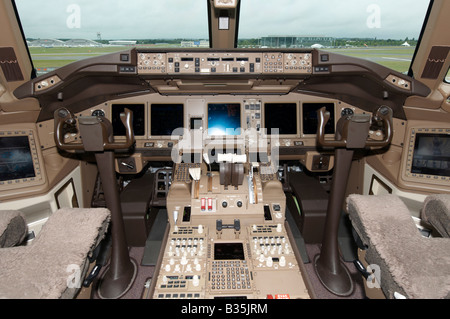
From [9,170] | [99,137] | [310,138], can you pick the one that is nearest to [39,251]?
[99,137]

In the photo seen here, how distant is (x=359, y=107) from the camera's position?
3043 millimetres

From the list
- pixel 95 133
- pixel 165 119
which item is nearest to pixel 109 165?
pixel 95 133

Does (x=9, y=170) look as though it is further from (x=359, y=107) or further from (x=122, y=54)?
(x=359, y=107)

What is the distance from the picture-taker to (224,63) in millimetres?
2568

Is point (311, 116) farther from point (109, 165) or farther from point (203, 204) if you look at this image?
point (109, 165)

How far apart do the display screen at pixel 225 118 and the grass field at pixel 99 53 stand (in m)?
1.09

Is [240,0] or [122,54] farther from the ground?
[240,0]

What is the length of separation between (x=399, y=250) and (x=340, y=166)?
3.21 feet

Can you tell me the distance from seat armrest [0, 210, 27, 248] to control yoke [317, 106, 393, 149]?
6.04ft

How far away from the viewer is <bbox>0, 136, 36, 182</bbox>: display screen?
235 centimetres

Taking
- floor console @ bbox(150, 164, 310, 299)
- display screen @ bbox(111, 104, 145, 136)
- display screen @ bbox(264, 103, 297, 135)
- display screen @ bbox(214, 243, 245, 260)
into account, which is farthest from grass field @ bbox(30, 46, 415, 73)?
display screen @ bbox(214, 243, 245, 260)

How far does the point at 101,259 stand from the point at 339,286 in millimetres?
2061

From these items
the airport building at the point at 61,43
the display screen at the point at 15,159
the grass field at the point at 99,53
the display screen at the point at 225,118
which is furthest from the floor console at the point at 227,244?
the airport building at the point at 61,43

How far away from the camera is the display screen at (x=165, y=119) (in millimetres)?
3041
